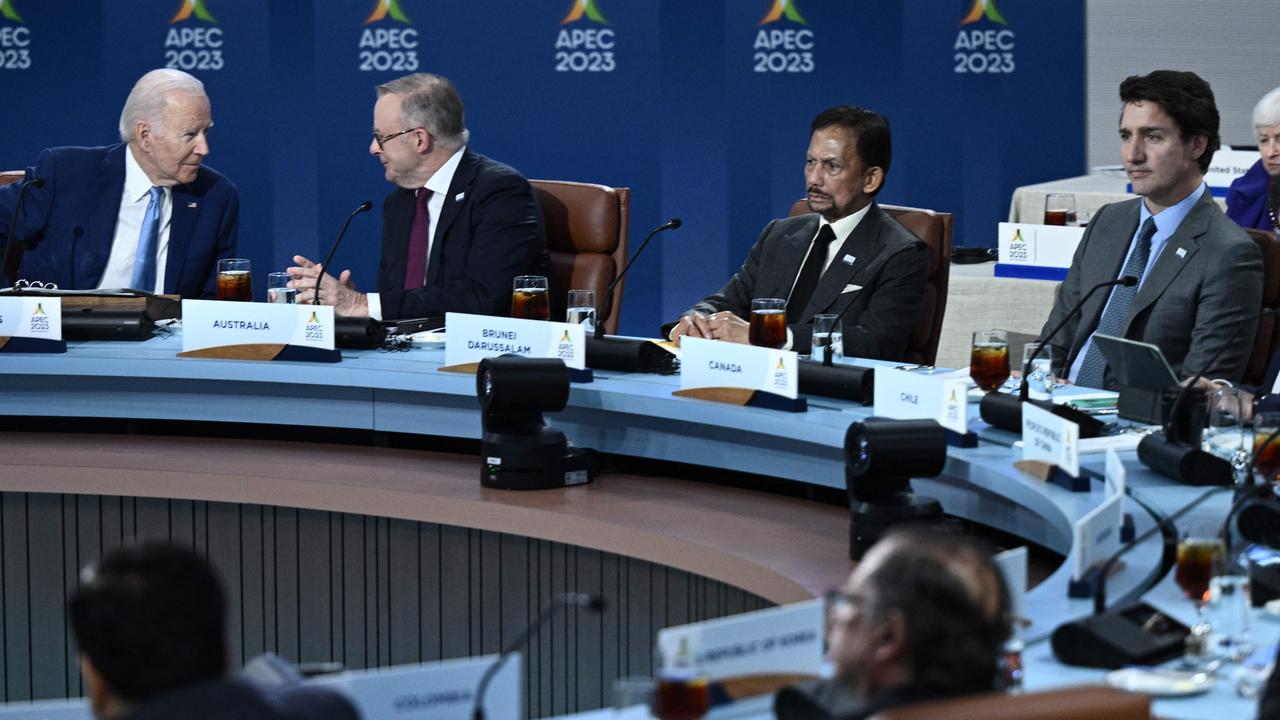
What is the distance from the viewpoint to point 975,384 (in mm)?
3090

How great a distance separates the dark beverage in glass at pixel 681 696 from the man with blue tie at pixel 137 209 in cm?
311

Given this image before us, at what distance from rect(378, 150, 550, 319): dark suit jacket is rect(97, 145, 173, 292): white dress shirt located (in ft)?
2.04

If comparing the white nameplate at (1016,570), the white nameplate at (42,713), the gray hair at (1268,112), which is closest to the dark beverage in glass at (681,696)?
the white nameplate at (1016,570)

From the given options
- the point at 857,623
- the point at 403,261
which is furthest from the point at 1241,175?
the point at 857,623

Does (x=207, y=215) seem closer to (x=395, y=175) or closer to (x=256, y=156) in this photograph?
(x=395, y=175)

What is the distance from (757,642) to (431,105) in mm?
2992

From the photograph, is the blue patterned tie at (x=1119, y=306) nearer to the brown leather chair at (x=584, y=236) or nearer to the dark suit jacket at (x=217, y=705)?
the brown leather chair at (x=584, y=236)

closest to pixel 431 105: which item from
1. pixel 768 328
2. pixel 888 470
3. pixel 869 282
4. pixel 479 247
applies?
pixel 479 247

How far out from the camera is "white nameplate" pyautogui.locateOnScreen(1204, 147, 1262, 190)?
19.2ft

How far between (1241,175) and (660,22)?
2.32 m

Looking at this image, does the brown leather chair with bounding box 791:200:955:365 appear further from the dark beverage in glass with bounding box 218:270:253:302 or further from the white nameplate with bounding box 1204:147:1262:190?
the white nameplate with bounding box 1204:147:1262:190

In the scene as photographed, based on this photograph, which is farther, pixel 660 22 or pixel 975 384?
pixel 660 22

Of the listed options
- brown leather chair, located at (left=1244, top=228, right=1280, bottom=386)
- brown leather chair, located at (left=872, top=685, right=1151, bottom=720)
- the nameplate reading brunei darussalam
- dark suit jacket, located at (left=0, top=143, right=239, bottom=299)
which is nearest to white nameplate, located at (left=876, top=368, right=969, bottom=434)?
the nameplate reading brunei darussalam

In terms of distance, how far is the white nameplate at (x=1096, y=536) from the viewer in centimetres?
204
